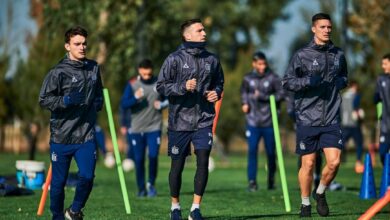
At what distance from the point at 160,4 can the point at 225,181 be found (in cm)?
1478

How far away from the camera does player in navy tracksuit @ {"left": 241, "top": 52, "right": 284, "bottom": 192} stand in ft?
57.4

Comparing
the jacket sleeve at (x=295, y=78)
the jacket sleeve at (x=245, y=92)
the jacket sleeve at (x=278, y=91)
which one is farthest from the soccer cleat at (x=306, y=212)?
the jacket sleeve at (x=245, y=92)

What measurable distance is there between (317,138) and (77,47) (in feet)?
10.4

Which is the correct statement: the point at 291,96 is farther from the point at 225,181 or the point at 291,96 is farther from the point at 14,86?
the point at 14,86

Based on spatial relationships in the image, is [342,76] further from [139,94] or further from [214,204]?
[139,94]

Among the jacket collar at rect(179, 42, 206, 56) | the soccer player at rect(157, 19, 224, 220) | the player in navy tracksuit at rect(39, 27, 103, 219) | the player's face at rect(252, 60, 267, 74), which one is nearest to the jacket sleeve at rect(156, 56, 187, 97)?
the soccer player at rect(157, 19, 224, 220)

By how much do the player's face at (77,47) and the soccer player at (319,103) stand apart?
8.35 feet

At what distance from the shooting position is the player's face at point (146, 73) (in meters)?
16.4

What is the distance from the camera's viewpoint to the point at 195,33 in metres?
11.1

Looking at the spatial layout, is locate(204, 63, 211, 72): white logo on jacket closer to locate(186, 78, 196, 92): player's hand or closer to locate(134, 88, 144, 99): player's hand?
locate(186, 78, 196, 92): player's hand

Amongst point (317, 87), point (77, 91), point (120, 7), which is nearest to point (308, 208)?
point (317, 87)

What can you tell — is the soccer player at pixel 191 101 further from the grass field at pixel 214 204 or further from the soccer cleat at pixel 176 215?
the grass field at pixel 214 204

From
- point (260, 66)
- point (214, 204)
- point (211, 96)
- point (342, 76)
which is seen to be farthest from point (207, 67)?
point (260, 66)

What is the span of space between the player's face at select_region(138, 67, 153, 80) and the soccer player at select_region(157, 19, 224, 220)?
16.8 feet
